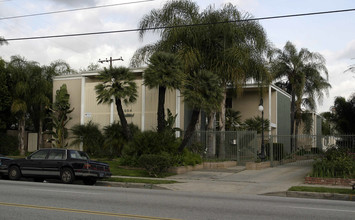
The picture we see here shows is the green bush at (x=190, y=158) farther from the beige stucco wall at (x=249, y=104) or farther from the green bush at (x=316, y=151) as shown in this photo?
the beige stucco wall at (x=249, y=104)

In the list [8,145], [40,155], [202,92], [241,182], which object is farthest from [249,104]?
[40,155]

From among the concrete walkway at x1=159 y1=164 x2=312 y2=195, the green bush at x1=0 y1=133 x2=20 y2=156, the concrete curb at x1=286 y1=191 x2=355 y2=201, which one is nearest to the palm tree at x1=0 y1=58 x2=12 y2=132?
the green bush at x1=0 y1=133 x2=20 y2=156

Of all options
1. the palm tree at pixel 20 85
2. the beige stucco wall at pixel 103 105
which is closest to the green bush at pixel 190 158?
the beige stucco wall at pixel 103 105

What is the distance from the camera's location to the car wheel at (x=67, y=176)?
16875 millimetres

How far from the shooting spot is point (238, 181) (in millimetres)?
18438

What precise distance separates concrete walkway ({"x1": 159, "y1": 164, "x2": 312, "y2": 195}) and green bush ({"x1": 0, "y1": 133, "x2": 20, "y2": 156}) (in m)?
19.1

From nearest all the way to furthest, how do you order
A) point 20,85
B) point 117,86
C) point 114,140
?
point 117,86 < point 114,140 < point 20,85

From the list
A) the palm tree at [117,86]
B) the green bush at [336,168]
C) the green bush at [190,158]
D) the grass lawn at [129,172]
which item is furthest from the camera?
the palm tree at [117,86]

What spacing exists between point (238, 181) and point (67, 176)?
7601 millimetres

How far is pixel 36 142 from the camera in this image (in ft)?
119

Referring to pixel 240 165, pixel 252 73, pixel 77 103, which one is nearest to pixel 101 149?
pixel 77 103

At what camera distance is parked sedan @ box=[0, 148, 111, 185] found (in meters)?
16.9

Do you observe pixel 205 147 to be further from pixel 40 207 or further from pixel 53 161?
pixel 40 207

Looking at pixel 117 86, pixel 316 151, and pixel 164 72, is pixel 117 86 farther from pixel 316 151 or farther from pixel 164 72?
pixel 316 151
